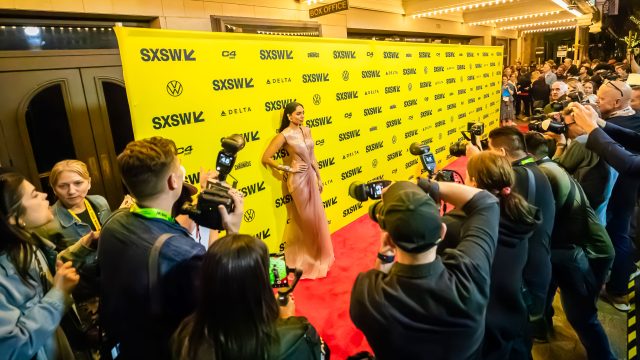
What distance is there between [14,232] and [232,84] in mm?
1949

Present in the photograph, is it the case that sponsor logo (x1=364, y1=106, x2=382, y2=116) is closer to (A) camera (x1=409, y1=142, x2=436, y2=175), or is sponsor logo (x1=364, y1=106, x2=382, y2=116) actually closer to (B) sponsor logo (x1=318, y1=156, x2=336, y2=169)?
(B) sponsor logo (x1=318, y1=156, x2=336, y2=169)

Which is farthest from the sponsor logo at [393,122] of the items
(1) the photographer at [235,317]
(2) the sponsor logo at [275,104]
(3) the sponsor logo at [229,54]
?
(1) the photographer at [235,317]

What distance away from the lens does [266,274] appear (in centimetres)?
98

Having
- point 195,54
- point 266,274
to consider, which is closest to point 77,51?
point 195,54

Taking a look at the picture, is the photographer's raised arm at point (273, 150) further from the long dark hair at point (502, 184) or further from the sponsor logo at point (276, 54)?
the long dark hair at point (502, 184)

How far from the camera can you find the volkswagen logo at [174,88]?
2441 millimetres

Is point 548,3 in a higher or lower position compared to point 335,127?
higher

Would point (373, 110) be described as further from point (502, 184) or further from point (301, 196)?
point (502, 184)

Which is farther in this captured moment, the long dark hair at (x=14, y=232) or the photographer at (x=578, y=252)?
the photographer at (x=578, y=252)

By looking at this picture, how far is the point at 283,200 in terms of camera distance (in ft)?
11.2

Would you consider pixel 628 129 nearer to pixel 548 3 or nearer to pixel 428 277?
pixel 428 277

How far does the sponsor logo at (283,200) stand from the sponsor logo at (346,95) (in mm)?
1290

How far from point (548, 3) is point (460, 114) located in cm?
467

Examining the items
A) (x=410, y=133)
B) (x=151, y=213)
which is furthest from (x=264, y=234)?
(x=410, y=133)
